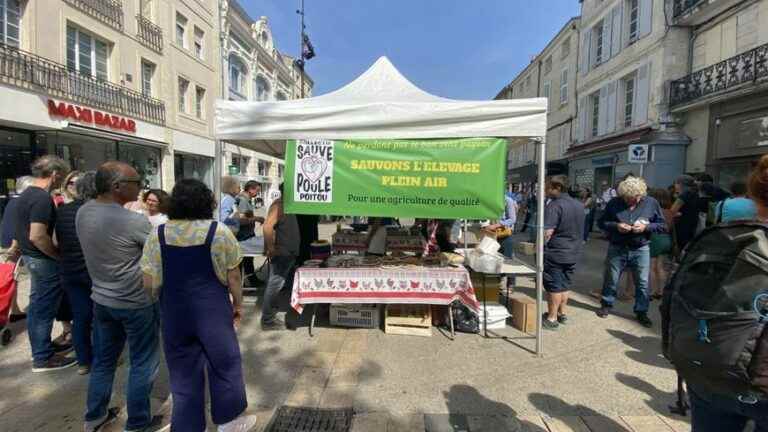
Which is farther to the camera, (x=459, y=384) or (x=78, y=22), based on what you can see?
(x=78, y=22)

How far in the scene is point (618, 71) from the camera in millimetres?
15852

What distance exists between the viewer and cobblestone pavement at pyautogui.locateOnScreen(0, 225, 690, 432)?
2.69 m

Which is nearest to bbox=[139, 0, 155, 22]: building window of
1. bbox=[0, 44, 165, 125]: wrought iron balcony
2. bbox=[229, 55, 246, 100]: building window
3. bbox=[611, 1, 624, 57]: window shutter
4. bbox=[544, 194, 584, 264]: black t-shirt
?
bbox=[0, 44, 165, 125]: wrought iron balcony

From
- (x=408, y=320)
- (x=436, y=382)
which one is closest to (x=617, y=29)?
(x=408, y=320)

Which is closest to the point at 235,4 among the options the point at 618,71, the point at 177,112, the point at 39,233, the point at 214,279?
the point at 177,112

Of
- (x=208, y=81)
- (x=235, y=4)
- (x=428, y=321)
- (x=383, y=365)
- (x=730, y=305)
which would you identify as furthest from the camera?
(x=235, y=4)

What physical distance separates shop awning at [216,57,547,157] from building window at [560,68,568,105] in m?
20.9

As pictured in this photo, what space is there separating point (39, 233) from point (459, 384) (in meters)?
Result: 3.54

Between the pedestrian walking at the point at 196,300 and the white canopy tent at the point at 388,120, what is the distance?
1752 millimetres

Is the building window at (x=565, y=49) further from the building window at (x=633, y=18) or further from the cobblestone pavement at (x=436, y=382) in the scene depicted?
the cobblestone pavement at (x=436, y=382)

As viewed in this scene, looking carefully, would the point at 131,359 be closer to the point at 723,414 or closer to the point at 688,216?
the point at 723,414

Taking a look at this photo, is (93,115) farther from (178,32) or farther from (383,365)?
(383,365)

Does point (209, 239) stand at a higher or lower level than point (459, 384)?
higher

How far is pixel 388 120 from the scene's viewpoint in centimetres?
361
